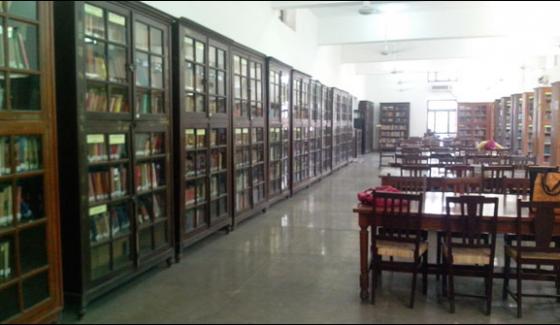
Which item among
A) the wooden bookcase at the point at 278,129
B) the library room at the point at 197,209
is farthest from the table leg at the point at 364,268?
the wooden bookcase at the point at 278,129

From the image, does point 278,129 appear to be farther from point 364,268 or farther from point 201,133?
point 364,268

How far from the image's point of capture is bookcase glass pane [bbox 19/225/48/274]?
3202 millimetres

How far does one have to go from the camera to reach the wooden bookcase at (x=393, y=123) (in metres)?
Result: 21.7

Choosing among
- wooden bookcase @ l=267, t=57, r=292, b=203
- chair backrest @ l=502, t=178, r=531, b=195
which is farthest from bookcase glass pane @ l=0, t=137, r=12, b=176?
chair backrest @ l=502, t=178, r=531, b=195

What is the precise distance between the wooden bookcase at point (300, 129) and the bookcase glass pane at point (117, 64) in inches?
209

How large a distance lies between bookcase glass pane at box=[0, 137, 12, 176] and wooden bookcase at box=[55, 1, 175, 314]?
41cm

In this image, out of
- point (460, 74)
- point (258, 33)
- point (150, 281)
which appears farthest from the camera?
point (460, 74)

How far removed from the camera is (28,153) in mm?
3186

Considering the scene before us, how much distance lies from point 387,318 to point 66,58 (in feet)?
9.99

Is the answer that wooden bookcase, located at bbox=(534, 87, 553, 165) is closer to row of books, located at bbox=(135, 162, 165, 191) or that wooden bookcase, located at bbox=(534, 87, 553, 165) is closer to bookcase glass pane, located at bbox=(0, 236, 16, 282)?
row of books, located at bbox=(135, 162, 165, 191)

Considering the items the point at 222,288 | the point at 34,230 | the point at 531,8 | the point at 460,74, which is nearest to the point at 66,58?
the point at 34,230

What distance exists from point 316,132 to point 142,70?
7.12m

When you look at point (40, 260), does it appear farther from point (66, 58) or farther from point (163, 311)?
point (66, 58)

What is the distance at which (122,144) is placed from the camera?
3.99 meters
